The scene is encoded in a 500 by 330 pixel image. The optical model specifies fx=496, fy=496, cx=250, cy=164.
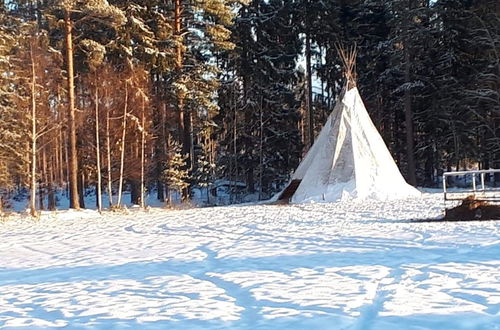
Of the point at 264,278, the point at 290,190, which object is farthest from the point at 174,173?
the point at 264,278

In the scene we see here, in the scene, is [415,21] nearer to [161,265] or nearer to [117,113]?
[117,113]

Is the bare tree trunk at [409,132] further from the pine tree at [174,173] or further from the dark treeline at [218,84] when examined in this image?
the pine tree at [174,173]

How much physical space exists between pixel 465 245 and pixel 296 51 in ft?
67.7

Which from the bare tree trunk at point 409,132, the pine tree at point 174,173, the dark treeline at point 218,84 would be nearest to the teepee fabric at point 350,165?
the pine tree at point 174,173

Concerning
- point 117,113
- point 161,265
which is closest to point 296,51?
point 117,113

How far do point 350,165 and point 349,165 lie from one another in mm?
42

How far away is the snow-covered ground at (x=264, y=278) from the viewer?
4.02 metres

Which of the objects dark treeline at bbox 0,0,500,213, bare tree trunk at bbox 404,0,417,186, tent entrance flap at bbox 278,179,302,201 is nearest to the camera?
dark treeline at bbox 0,0,500,213

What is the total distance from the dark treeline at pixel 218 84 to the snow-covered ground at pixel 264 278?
9556 millimetres

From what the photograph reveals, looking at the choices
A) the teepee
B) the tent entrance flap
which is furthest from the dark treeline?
the teepee

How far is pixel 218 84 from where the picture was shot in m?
22.6

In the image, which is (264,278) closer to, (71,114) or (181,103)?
(71,114)

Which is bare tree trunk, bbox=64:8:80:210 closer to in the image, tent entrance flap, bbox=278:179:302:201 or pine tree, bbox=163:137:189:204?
pine tree, bbox=163:137:189:204

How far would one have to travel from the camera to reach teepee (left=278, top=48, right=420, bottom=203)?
54.3 ft
